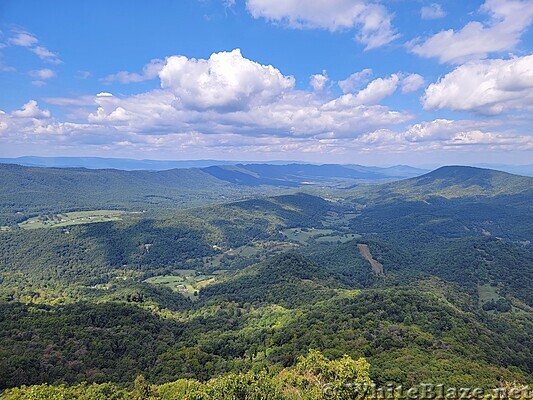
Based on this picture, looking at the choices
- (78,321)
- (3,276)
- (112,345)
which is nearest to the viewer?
(112,345)

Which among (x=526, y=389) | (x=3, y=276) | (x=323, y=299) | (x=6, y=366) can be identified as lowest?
(x=3, y=276)

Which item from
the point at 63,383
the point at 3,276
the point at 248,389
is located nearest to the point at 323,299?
the point at 248,389

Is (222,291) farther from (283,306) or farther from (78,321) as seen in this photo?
(78,321)

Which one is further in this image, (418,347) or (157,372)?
(157,372)

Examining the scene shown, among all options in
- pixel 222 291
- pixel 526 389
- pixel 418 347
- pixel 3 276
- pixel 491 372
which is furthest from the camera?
pixel 3 276

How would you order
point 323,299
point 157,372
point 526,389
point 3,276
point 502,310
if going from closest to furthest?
point 526,389
point 157,372
point 323,299
point 502,310
point 3,276

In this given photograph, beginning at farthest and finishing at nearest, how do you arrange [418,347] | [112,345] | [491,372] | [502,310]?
[502,310]
[112,345]
[418,347]
[491,372]

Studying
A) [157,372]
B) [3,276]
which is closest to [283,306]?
[157,372]

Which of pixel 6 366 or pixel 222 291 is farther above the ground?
pixel 6 366

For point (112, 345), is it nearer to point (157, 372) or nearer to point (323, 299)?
point (157, 372)
